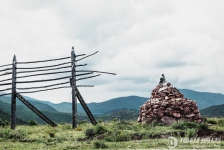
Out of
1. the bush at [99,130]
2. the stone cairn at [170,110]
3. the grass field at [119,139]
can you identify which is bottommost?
the grass field at [119,139]

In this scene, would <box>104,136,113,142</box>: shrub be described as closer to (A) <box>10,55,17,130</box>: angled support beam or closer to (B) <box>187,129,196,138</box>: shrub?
(B) <box>187,129,196,138</box>: shrub

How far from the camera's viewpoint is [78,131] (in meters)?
15.5

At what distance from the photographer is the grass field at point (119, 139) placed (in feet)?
34.0

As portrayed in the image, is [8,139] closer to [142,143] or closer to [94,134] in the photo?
[94,134]

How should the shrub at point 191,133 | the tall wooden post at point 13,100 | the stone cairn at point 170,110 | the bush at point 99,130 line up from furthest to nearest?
1. the tall wooden post at point 13,100
2. the stone cairn at point 170,110
3. the bush at point 99,130
4. the shrub at point 191,133

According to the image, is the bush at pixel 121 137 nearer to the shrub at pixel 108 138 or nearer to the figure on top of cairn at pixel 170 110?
the shrub at pixel 108 138

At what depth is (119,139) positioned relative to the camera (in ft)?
40.2

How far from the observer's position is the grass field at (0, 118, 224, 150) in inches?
408

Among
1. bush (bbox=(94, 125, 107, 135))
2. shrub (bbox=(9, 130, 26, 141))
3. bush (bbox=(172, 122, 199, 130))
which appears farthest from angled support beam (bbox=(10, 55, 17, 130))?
bush (bbox=(172, 122, 199, 130))

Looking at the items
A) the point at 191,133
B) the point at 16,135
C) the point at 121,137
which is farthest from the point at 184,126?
the point at 16,135

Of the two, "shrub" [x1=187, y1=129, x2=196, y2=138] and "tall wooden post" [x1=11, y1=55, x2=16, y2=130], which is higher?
"tall wooden post" [x1=11, y1=55, x2=16, y2=130]

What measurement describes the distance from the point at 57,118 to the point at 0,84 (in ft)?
234

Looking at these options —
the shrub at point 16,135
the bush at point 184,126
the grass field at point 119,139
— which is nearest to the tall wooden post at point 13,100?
the grass field at point 119,139

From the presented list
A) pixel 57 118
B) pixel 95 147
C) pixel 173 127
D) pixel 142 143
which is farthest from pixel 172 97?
pixel 57 118
